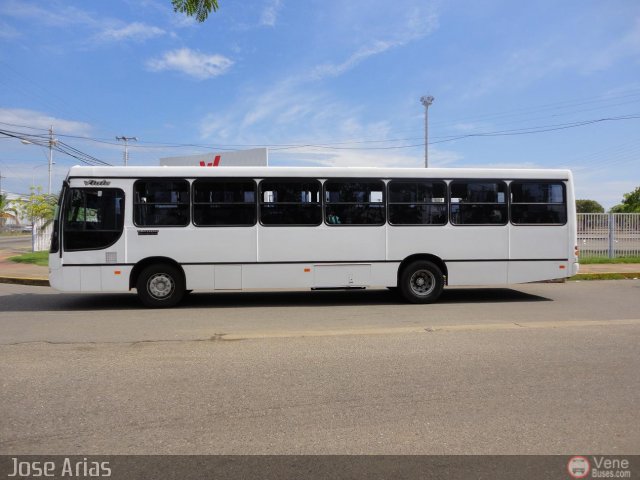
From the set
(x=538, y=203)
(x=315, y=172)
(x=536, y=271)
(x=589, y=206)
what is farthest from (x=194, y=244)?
(x=589, y=206)

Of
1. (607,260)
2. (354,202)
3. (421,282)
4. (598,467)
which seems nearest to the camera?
(598,467)

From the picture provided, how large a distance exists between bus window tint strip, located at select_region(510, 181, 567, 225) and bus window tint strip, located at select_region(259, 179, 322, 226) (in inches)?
165

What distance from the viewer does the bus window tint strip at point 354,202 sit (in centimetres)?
938

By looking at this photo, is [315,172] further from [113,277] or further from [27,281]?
[27,281]

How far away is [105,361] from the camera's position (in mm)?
5336

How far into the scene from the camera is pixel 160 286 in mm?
9109

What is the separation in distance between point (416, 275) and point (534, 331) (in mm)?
3068

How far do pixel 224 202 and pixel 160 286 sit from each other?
208cm

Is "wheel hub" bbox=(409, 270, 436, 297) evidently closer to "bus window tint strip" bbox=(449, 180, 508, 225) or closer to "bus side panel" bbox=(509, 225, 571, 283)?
"bus window tint strip" bbox=(449, 180, 508, 225)

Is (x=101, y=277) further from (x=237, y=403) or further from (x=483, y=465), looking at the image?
(x=483, y=465)

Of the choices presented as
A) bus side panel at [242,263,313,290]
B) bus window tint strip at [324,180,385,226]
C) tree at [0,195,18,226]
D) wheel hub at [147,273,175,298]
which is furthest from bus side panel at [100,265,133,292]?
tree at [0,195,18,226]

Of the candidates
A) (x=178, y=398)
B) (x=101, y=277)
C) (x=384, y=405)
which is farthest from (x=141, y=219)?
(x=384, y=405)

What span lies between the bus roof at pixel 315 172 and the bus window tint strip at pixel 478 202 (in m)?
0.19

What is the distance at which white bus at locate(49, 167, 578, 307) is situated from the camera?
8969mm
